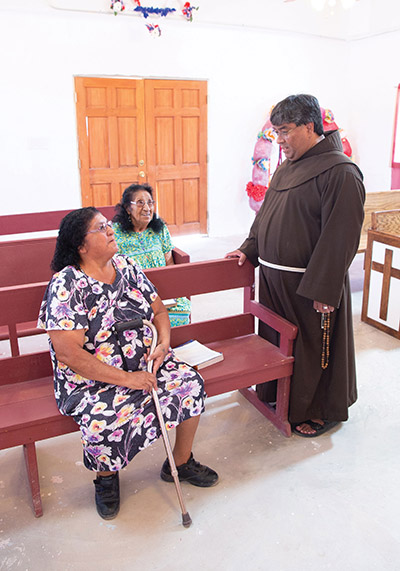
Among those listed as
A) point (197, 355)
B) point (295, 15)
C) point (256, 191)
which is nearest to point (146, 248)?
A: point (197, 355)

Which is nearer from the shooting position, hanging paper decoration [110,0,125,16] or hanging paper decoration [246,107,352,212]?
hanging paper decoration [110,0,125,16]

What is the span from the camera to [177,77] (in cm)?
675

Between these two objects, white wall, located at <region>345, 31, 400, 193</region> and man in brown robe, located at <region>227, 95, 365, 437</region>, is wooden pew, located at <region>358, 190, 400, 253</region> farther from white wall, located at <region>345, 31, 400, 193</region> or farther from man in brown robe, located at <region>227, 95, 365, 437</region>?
white wall, located at <region>345, 31, 400, 193</region>

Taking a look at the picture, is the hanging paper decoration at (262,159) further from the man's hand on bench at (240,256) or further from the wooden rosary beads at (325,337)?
the wooden rosary beads at (325,337)

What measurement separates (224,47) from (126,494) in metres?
6.26

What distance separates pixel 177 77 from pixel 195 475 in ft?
18.8

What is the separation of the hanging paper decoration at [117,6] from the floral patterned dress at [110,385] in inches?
196

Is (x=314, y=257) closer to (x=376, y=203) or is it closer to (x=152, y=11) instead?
(x=376, y=203)

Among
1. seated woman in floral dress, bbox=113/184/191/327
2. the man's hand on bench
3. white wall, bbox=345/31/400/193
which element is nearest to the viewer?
the man's hand on bench

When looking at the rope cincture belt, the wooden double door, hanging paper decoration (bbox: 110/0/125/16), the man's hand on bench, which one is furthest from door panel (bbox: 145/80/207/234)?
the rope cincture belt

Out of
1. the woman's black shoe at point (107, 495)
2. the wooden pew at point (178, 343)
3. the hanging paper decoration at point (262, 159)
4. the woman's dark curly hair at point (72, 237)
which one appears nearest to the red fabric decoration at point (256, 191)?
the hanging paper decoration at point (262, 159)

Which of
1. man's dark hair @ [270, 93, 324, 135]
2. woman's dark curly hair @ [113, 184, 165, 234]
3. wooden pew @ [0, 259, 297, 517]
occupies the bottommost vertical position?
wooden pew @ [0, 259, 297, 517]

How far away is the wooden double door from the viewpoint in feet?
21.3

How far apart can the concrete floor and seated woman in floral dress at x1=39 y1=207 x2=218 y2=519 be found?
0.42 feet
